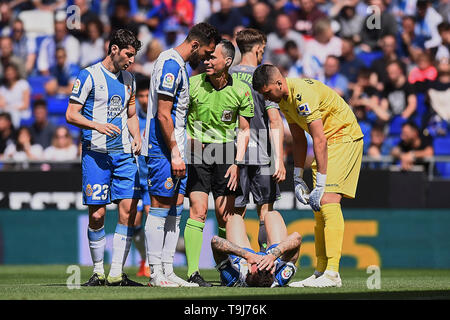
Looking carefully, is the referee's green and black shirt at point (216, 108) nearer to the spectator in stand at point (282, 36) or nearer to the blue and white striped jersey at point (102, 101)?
the blue and white striped jersey at point (102, 101)

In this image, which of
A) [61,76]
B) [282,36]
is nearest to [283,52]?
[282,36]

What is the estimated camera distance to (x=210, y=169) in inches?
368

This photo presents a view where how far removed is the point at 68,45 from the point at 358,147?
34.0 feet

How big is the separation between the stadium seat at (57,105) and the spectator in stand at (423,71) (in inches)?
262

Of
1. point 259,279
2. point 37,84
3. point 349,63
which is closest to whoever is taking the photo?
point 259,279

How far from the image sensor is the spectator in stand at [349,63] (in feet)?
55.5

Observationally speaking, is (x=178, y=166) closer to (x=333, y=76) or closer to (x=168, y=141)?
(x=168, y=141)

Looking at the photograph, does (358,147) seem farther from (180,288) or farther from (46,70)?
(46,70)

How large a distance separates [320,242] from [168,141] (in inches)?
79.8

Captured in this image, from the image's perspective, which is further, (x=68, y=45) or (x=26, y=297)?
(x=68, y=45)

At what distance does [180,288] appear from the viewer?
8.55m

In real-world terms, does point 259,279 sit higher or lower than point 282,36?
lower

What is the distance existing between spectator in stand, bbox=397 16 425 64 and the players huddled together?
27.7ft
